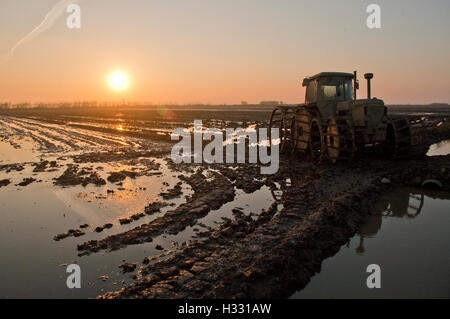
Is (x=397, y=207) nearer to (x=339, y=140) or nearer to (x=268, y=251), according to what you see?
(x=339, y=140)

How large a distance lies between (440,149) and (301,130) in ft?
22.7

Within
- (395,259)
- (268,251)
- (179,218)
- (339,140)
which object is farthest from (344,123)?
(268,251)

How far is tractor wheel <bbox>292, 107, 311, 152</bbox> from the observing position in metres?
11.8

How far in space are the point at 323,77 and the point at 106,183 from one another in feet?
26.8

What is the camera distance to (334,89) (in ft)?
37.2

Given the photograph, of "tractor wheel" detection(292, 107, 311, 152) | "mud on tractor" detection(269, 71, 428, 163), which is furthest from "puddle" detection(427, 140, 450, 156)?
"tractor wheel" detection(292, 107, 311, 152)

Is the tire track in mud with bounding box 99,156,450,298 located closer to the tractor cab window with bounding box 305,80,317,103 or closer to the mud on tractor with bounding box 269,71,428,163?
the mud on tractor with bounding box 269,71,428,163

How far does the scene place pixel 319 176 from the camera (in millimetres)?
9047

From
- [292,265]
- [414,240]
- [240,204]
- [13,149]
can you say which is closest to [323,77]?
[240,204]

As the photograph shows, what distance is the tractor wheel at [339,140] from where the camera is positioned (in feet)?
32.1

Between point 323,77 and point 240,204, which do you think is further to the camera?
point 323,77

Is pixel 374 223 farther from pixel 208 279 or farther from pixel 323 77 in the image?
pixel 323 77
